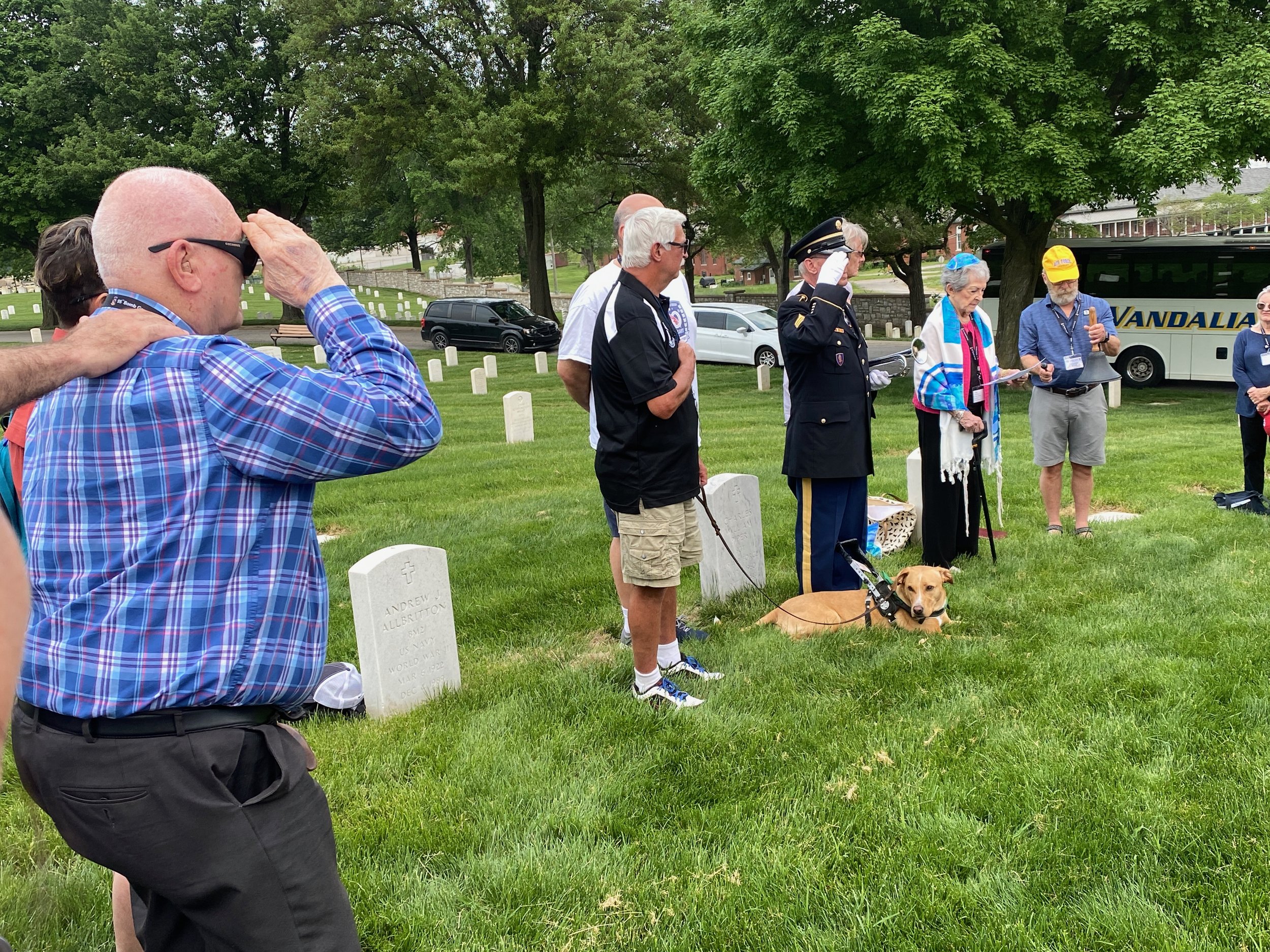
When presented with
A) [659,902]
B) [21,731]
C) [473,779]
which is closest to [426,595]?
[473,779]

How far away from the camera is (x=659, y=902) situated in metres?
2.95

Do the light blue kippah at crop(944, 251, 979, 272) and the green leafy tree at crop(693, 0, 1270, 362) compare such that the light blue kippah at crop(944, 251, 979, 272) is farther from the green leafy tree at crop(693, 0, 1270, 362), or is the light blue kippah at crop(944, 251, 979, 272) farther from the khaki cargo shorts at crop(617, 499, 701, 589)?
the green leafy tree at crop(693, 0, 1270, 362)

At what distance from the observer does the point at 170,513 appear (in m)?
1.79

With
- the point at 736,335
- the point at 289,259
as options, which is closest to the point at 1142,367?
the point at 736,335

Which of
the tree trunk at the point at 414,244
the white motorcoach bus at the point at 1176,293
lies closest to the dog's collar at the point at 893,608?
the white motorcoach bus at the point at 1176,293

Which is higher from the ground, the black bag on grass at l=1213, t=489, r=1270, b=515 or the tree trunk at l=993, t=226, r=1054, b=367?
the tree trunk at l=993, t=226, r=1054, b=367

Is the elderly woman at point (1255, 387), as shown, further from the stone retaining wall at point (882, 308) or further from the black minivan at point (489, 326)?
the stone retaining wall at point (882, 308)

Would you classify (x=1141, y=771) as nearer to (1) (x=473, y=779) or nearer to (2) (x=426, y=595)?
(1) (x=473, y=779)

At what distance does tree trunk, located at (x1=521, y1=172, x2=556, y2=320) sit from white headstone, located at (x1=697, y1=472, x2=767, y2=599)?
79.9ft

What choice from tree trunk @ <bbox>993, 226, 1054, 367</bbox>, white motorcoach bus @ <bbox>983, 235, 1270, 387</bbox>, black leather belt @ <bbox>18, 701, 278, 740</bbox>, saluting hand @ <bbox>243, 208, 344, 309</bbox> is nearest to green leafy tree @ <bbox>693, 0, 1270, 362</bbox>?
tree trunk @ <bbox>993, 226, 1054, 367</bbox>

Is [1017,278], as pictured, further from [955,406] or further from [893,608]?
[893,608]

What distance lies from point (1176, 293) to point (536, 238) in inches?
697

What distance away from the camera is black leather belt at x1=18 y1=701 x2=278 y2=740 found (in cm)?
178

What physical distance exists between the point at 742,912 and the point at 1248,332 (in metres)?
7.02
